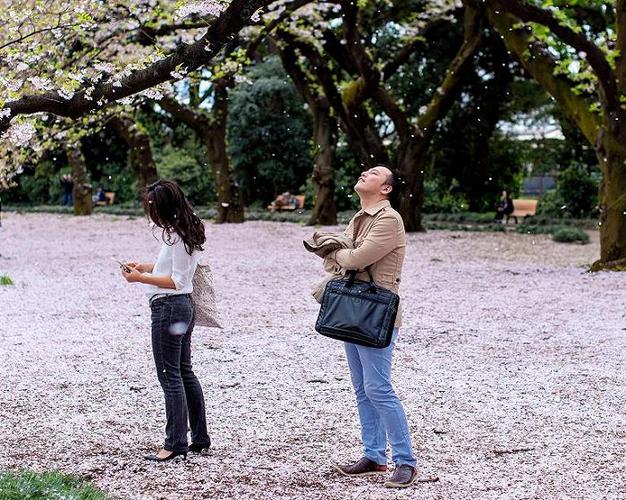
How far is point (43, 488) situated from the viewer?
407 centimetres

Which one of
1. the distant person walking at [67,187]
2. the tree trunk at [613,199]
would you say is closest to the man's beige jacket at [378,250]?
the tree trunk at [613,199]

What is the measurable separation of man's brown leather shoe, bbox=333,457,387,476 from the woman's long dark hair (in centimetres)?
151

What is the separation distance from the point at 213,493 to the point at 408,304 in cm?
741

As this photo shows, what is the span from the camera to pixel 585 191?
29.9 m

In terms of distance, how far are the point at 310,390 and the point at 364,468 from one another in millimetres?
2001

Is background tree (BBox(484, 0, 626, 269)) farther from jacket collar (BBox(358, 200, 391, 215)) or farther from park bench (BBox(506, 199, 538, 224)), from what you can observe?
park bench (BBox(506, 199, 538, 224))

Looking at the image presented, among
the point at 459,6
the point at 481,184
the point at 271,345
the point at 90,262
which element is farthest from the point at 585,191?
the point at 271,345

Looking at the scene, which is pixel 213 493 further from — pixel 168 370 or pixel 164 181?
pixel 164 181

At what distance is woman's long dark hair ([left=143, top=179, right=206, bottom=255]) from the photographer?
16.0 feet

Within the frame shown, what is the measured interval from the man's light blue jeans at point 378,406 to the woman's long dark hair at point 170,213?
3.58 ft

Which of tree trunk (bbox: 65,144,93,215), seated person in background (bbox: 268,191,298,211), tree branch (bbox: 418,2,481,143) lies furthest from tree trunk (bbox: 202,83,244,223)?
tree trunk (bbox: 65,144,93,215)

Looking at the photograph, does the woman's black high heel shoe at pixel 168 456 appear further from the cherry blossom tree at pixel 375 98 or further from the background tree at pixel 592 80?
the cherry blossom tree at pixel 375 98

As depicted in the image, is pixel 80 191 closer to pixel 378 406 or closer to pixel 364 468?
pixel 364 468

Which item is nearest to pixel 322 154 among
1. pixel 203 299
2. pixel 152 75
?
pixel 152 75
